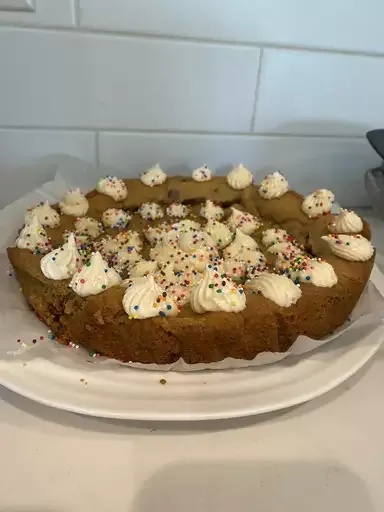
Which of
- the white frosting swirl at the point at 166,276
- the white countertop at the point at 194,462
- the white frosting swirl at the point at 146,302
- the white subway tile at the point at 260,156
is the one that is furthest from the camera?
the white subway tile at the point at 260,156

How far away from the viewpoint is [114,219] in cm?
118

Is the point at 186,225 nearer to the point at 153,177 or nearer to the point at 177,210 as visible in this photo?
the point at 177,210

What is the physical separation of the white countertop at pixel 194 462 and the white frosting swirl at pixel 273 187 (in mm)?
545

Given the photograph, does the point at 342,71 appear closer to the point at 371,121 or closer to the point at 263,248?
the point at 371,121

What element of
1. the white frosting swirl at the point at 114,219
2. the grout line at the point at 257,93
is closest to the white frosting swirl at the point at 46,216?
the white frosting swirl at the point at 114,219

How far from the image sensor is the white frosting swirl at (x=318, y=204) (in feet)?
3.83

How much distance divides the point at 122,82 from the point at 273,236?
52cm

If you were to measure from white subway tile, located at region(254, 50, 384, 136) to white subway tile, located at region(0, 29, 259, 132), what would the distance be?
0.18ft

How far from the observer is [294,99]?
52.3 inches

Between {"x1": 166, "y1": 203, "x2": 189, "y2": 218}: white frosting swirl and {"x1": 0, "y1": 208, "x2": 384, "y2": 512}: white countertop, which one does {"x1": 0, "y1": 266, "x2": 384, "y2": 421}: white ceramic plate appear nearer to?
{"x1": 0, "y1": 208, "x2": 384, "y2": 512}: white countertop

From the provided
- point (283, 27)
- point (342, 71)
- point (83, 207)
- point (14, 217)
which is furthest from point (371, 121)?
point (14, 217)

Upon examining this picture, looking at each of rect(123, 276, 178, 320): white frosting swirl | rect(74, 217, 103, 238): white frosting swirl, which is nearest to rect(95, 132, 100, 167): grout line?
rect(74, 217, 103, 238): white frosting swirl

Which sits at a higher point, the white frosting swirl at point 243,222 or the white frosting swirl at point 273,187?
the white frosting swirl at point 273,187

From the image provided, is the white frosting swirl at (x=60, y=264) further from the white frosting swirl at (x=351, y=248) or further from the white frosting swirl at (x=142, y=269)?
the white frosting swirl at (x=351, y=248)
